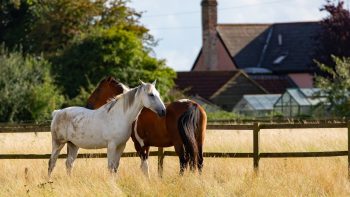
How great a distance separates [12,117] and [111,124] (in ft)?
91.1

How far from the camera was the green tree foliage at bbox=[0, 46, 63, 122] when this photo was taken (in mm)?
45188

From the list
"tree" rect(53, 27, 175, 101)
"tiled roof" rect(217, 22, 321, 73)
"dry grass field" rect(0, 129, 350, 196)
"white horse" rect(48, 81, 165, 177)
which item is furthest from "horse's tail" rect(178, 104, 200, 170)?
"tiled roof" rect(217, 22, 321, 73)

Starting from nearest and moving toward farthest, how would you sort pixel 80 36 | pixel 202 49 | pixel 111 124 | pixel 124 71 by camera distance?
pixel 111 124 < pixel 124 71 < pixel 80 36 < pixel 202 49

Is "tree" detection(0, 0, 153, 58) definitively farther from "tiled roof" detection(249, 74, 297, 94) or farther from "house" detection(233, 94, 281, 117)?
"tiled roof" detection(249, 74, 297, 94)

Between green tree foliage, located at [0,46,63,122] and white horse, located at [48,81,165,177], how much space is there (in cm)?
2554

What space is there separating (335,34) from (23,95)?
26441 millimetres

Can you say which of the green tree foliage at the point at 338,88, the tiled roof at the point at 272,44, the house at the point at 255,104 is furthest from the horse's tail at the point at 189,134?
the tiled roof at the point at 272,44

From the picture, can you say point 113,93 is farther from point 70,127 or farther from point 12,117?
point 12,117

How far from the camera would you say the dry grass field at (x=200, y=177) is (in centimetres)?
1559

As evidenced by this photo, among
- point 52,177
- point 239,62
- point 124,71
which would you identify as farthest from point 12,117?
point 239,62

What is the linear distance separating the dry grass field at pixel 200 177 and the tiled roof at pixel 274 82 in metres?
46.3

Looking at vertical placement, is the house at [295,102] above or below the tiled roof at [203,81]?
below

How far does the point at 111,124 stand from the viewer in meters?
17.8

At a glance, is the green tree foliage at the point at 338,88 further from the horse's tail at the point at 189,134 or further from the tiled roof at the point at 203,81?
the horse's tail at the point at 189,134
